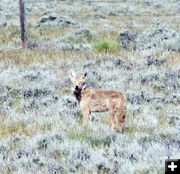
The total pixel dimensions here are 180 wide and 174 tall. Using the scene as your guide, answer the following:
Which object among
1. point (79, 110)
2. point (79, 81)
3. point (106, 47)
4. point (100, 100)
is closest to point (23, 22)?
point (106, 47)

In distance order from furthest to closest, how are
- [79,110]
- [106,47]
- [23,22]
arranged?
[23,22]
[106,47]
[79,110]

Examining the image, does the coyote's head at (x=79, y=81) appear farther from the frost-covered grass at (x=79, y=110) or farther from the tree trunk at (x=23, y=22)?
the tree trunk at (x=23, y=22)

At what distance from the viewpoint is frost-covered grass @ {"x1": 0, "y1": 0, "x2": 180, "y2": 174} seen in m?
4.39

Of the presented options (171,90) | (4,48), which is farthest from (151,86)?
(4,48)

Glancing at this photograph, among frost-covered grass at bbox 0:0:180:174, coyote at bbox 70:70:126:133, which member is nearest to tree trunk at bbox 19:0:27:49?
frost-covered grass at bbox 0:0:180:174

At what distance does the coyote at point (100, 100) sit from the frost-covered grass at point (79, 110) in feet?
0.70

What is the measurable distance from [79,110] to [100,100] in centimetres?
125

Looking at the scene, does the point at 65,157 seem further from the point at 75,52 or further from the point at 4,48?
the point at 4,48

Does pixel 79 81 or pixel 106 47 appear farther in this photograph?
pixel 106 47

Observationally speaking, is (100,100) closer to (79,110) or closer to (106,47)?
(79,110)

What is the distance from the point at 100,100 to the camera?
217 inches

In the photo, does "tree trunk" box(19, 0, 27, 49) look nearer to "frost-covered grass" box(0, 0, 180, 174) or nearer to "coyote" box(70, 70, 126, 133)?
"frost-covered grass" box(0, 0, 180, 174)

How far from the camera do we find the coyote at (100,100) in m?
5.27

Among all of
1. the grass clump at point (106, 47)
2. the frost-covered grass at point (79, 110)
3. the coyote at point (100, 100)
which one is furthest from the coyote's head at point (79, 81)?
the grass clump at point (106, 47)
